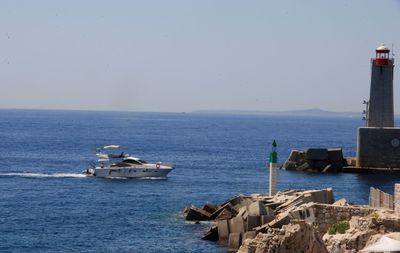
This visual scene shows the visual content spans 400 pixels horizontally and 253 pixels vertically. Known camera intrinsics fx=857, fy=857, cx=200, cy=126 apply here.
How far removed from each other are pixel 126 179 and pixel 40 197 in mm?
15080

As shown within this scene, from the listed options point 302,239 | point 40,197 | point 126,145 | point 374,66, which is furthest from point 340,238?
point 126,145

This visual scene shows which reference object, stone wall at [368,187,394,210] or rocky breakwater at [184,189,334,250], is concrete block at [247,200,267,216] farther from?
stone wall at [368,187,394,210]

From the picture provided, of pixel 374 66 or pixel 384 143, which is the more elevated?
pixel 374 66

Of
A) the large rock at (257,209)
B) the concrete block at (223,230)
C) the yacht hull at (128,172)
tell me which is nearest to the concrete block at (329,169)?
the yacht hull at (128,172)

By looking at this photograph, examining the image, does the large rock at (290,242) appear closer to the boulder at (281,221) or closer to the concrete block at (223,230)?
the boulder at (281,221)

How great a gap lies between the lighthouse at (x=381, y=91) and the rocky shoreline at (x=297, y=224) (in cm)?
3430

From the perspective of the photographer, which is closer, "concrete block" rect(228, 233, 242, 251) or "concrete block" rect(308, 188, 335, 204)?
"concrete block" rect(228, 233, 242, 251)

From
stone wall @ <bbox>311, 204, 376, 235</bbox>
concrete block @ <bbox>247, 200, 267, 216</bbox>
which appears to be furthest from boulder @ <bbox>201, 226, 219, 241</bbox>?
stone wall @ <bbox>311, 204, 376, 235</bbox>

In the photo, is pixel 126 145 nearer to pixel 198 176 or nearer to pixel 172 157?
pixel 172 157

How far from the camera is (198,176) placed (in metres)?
73.3

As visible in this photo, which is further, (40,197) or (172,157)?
(172,157)

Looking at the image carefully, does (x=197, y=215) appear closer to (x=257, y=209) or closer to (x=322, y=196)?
(x=257, y=209)

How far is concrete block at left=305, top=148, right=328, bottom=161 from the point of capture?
3066 inches

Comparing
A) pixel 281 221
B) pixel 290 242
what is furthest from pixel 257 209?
pixel 290 242
